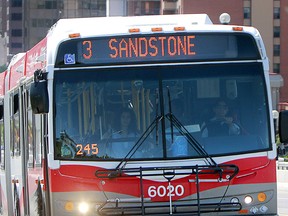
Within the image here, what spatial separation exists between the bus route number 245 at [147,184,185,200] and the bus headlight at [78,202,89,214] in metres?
0.69

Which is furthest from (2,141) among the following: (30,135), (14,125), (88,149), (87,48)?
(88,149)

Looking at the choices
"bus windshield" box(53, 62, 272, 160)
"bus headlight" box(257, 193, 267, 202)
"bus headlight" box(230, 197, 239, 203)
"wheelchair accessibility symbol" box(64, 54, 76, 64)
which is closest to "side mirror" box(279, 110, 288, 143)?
"bus windshield" box(53, 62, 272, 160)

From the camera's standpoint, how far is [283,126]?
32.5 feet

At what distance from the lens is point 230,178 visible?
9555 millimetres

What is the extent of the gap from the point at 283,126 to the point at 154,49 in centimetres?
171

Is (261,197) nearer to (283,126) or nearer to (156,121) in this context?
(283,126)

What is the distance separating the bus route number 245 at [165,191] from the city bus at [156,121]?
0.04ft

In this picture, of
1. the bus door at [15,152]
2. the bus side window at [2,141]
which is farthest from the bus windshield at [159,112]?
the bus side window at [2,141]

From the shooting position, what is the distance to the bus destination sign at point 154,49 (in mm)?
9859

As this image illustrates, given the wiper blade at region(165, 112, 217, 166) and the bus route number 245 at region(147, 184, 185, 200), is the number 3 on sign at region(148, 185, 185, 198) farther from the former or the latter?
the wiper blade at region(165, 112, 217, 166)

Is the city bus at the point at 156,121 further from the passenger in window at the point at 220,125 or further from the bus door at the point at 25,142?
the bus door at the point at 25,142

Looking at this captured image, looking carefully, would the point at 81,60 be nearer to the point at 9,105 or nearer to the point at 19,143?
the point at 19,143

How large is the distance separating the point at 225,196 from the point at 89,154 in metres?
1.57

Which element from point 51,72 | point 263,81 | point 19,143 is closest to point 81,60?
point 51,72
